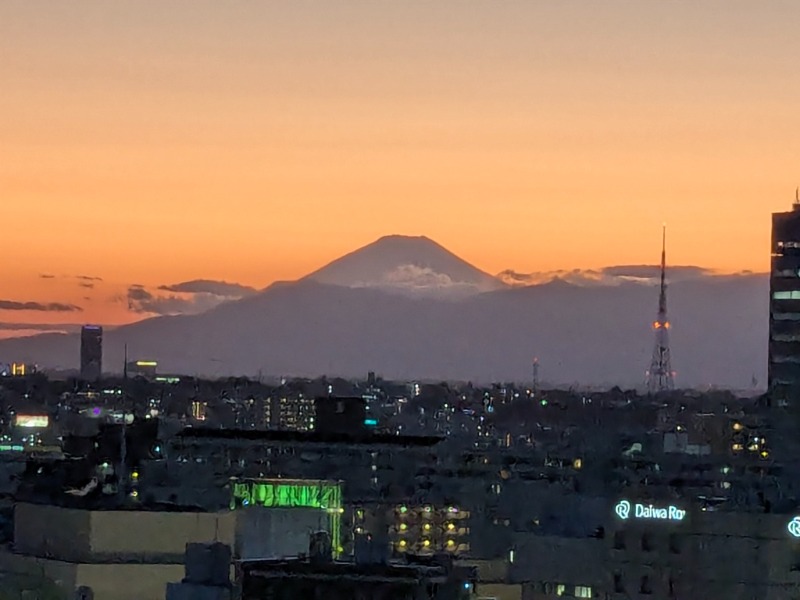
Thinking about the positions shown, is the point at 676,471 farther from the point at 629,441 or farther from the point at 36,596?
the point at 36,596

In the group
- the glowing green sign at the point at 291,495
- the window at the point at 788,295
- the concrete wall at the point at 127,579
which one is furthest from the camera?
the window at the point at 788,295

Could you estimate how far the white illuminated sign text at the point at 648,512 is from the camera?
65062mm

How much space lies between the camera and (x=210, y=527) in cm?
5306

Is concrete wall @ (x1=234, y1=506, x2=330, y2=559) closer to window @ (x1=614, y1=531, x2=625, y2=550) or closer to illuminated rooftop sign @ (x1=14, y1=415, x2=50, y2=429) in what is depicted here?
window @ (x1=614, y1=531, x2=625, y2=550)

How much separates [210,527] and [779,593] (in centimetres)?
1702

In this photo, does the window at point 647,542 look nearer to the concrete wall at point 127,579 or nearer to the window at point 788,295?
the concrete wall at point 127,579

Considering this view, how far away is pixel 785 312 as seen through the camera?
148 metres

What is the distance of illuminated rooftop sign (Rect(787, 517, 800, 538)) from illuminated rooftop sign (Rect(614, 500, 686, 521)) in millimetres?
3608

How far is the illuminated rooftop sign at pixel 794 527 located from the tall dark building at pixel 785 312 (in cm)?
8654

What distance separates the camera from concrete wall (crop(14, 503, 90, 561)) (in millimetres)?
51438

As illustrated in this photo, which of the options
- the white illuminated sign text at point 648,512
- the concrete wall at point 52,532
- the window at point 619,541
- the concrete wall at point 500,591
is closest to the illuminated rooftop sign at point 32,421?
the white illuminated sign text at point 648,512

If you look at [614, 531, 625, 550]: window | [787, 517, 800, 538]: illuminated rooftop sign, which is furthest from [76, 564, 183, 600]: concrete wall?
[787, 517, 800, 538]: illuminated rooftop sign

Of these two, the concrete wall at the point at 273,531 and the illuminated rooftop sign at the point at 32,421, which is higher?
the concrete wall at the point at 273,531

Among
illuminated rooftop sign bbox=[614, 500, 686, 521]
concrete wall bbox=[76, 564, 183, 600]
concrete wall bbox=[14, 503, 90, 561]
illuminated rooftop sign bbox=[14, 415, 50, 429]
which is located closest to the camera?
concrete wall bbox=[76, 564, 183, 600]
